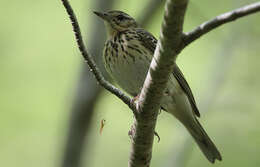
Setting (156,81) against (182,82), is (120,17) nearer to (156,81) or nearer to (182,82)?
(182,82)

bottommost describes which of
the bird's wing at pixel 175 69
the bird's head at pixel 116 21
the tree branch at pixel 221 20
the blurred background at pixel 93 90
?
the blurred background at pixel 93 90

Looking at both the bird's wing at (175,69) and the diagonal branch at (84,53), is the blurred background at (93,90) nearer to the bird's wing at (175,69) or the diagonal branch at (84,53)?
the bird's wing at (175,69)

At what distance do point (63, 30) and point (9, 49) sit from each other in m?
1.30

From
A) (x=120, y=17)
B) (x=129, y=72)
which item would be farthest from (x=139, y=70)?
(x=120, y=17)

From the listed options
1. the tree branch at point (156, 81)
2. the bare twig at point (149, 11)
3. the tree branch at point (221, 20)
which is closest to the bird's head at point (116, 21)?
the bare twig at point (149, 11)

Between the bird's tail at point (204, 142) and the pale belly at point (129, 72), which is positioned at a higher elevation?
the pale belly at point (129, 72)

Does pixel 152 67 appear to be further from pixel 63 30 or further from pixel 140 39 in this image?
pixel 63 30

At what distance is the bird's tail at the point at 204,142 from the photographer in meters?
6.06

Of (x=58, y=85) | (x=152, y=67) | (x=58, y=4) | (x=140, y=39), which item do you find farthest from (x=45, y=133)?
(x=152, y=67)

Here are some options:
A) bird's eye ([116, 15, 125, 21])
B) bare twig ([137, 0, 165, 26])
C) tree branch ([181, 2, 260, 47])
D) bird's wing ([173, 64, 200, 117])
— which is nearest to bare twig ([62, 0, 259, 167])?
tree branch ([181, 2, 260, 47])

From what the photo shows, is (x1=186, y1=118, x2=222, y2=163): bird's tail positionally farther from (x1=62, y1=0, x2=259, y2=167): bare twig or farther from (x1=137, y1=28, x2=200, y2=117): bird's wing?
(x1=62, y1=0, x2=259, y2=167): bare twig

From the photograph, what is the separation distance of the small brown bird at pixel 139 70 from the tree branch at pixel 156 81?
58.4 inches

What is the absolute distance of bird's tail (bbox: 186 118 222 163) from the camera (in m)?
6.06

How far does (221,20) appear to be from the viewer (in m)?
2.88
